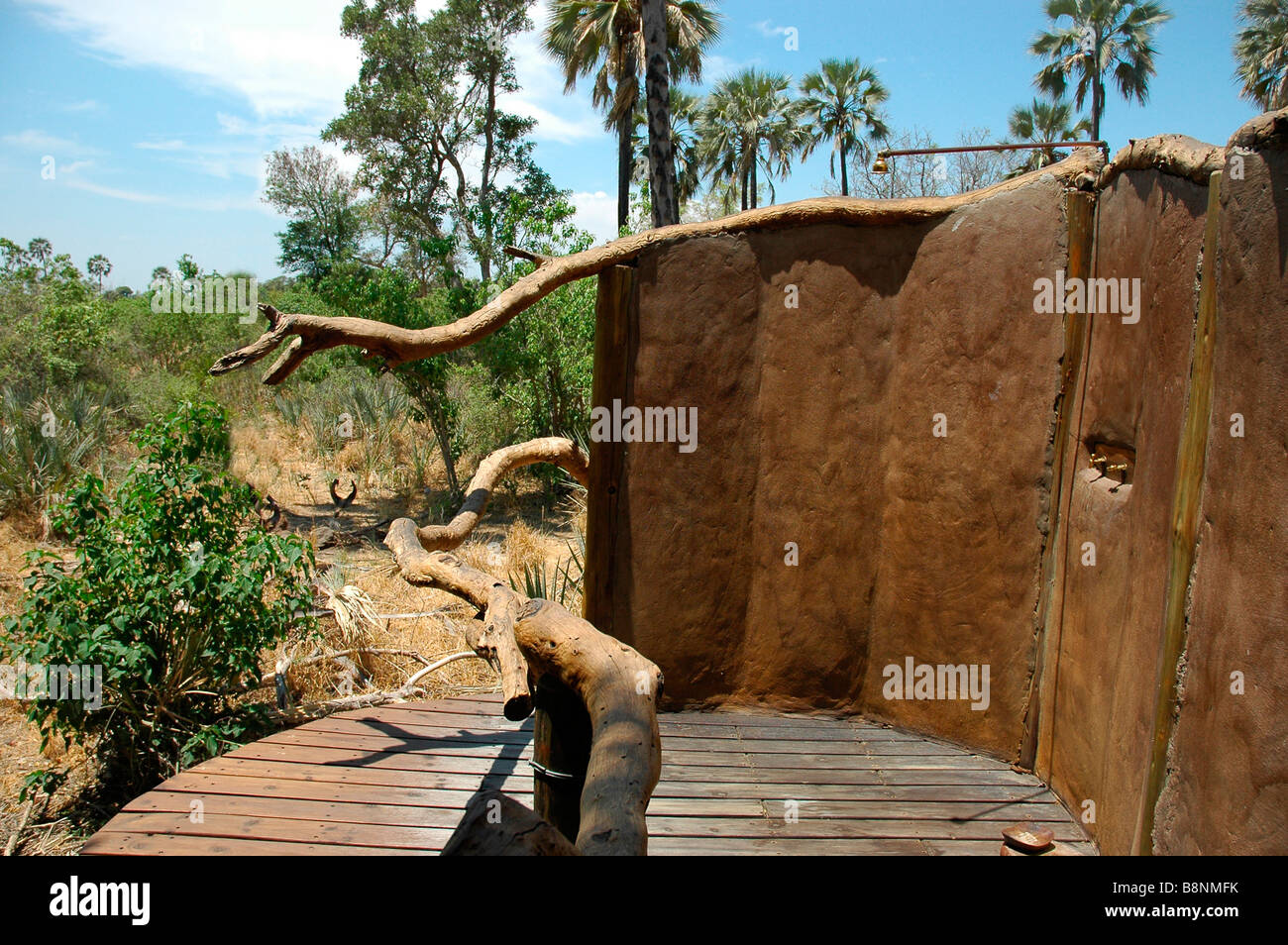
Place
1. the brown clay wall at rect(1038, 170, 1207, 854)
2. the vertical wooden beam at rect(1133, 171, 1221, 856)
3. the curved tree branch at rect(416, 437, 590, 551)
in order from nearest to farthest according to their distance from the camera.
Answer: the vertical wooden beam at rect(1133, 171, 1221, 856) → the brown clay wall at rect(1038, 170, 1207, 854) → the curved tree branch at rect(416, 437, 590, 551)

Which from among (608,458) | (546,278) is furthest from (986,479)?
(546,278)

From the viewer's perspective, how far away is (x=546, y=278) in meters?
4.82

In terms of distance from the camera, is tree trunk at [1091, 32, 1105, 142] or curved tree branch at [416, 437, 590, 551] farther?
tree trunk at [1091, 32, 1105, 142]

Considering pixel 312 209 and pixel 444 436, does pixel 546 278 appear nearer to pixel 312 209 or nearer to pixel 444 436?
pixel 444 436

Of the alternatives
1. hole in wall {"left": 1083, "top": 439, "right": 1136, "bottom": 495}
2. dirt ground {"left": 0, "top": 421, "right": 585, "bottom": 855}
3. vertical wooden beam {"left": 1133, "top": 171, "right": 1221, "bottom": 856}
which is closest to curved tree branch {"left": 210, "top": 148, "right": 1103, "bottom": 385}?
hole in wall {"left": 1083, "top": 439, "right": 1136, "bottom": 495}

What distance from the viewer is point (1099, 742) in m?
3.64

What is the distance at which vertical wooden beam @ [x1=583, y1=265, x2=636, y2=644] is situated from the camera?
504cm

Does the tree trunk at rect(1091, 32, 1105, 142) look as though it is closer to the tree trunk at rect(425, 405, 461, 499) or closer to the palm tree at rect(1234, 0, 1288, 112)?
the palm tree at rect(1234, 0, 1288, 112)

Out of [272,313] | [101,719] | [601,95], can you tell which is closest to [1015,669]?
[272,313]

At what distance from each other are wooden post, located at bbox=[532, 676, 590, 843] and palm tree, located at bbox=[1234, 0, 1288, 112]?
20263 millimetres

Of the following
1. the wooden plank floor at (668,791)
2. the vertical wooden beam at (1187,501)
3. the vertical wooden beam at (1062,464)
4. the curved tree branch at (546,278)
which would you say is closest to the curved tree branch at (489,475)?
the curved tree branch at (546,278)

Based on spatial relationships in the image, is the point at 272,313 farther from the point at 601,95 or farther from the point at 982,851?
the point at 601,95

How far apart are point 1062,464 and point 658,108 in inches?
340
